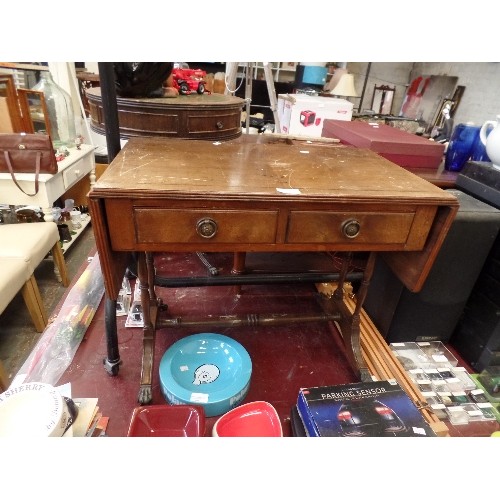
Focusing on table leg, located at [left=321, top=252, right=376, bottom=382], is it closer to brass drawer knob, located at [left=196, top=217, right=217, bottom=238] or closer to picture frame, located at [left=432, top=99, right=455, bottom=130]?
brass drawer knob, located at [left=196, top=217, right=217, bottom=238]

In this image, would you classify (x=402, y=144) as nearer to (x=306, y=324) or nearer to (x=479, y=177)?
(x=479, y=177)

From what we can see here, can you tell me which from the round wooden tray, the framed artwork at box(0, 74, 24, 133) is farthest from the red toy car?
the framed artwork at box(0, 74, 24, 133)

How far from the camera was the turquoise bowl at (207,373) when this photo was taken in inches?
39.6

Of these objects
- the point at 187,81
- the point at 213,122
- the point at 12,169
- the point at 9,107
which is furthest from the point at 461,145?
the point at 9,107

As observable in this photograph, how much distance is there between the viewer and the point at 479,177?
1311 millimetres

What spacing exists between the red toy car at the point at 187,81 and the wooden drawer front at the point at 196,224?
951mm

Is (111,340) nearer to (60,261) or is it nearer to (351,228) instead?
(351,228)

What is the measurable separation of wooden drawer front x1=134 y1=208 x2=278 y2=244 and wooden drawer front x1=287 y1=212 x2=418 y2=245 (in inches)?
2.5

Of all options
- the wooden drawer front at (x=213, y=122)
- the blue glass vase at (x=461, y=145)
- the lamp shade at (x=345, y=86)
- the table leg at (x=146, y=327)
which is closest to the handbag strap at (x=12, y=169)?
the wooden drawer front at (x=213, y=122)

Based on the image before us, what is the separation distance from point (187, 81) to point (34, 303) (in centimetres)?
131

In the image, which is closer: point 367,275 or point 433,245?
point 433,245

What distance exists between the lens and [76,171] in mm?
2428
